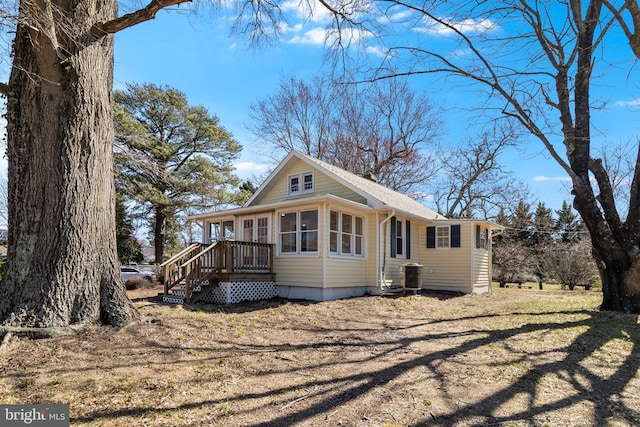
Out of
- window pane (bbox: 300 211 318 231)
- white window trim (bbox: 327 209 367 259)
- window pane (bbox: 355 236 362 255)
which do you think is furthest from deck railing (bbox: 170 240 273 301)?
window pane (bbox: 355 236 362 255)

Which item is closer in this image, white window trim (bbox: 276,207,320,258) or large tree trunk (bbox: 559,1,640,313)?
large tree trunk (bbox: 559,1,640,313)

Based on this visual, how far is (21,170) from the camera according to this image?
5.12m

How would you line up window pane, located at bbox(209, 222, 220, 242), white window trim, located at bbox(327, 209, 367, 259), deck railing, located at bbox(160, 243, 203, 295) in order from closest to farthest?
deck railing, located at bbox(160, 243, 203, 295) < white window trim, located at bbox(327, 209, 367, 259) < window pane, located at bbox(209, 222, 220, 242)

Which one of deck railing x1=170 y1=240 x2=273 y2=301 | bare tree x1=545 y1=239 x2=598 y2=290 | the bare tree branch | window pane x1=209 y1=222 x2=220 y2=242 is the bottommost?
bare tree x1=545 y1=239 x2=598 y2=290

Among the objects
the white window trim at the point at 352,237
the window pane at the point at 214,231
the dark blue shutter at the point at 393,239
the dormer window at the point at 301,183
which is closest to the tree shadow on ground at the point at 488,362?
the white window trim at the point at 352,237

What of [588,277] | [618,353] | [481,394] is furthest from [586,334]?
[588,277]

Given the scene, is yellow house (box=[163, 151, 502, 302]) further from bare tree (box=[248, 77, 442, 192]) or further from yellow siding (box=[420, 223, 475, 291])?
bare tree (box=[248, 77, 442, 192])

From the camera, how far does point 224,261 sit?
1082 centimetres

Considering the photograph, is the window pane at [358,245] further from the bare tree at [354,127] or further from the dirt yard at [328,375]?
the bare tree at [354,127]

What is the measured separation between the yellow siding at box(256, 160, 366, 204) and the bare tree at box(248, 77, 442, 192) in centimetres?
1164

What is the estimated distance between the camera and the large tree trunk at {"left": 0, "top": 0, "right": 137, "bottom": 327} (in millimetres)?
4848

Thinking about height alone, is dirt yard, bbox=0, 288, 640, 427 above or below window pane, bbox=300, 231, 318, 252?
below

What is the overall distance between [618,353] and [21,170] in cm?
869

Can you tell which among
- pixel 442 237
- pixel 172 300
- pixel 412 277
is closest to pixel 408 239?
pixel 442 237
